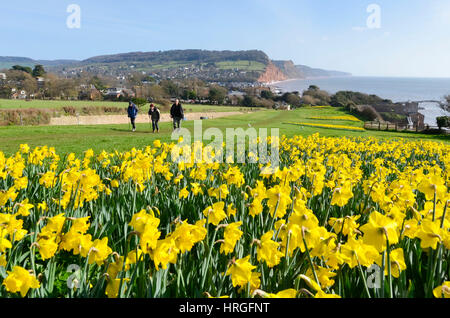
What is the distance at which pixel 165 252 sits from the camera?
5.16ft

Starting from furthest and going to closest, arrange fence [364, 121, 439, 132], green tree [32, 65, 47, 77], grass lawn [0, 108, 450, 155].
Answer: green tree [32, 65, 47, 77] < fence [364, 121, 439, 132] < grass lawn [0, 108, 450, 155]

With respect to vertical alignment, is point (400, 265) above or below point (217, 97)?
below

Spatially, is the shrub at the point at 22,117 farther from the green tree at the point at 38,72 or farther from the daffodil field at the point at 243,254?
the green tree at the point at 38,72

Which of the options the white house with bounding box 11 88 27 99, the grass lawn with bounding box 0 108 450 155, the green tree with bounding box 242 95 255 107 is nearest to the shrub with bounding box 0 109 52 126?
the grass lawn with bounding box 0 108 450 155

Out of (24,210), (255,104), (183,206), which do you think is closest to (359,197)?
(183,206)

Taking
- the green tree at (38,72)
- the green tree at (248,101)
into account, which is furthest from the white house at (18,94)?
the green tree at (248,101)

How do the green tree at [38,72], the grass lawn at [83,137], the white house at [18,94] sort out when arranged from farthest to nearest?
the green tree at [38,72], the white house at [18,94], the grass lawn at [83,137]

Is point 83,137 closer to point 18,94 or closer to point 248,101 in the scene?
point 18,94

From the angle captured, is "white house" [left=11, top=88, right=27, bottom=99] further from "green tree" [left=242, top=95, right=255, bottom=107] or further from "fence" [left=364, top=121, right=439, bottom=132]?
"fence" [left=364, top=121, right=439, bottom=132]

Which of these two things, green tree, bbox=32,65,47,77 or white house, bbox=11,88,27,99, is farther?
green tree, bbox=32,65,47,77

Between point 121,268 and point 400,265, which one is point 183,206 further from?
point 400,265

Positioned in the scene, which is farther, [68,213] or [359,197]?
[359,197]

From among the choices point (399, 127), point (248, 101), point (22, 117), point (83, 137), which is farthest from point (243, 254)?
point (248, 101)
